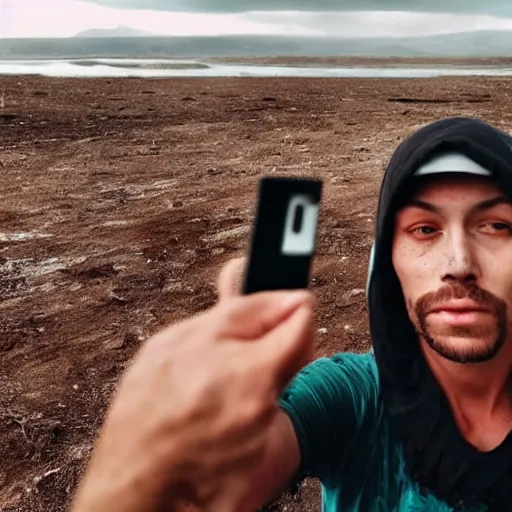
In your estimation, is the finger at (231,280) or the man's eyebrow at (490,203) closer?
the finger at (231,280)

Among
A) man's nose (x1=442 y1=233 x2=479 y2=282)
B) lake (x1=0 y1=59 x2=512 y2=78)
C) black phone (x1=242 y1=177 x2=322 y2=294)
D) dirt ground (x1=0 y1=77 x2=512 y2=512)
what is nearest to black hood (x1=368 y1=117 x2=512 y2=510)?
man's nose (x1=442 y1=233 x2=479 y2=282)

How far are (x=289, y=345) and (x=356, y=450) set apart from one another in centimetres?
96

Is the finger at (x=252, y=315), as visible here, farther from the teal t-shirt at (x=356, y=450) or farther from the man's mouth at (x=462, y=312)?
the teal t-shirt at (x=356, y=450)

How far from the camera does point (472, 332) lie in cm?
125

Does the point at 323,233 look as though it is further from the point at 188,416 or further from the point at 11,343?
the point at 188,416

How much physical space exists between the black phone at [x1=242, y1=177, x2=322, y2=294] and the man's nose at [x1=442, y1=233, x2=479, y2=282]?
587mm

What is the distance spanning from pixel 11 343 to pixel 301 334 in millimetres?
4431

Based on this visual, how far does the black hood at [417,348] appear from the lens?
1386mm

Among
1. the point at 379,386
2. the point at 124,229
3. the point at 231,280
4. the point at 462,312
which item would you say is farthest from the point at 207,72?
the point at 231,280

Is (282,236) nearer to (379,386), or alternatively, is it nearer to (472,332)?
(472,332)

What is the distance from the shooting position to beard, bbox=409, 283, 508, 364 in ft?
4.04

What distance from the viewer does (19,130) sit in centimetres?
1086

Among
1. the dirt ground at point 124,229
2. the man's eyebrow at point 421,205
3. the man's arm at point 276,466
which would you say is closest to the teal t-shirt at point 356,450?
the man's arm at point 276,466

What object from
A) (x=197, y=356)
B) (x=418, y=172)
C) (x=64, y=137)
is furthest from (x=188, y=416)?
(x=64, y=137)
